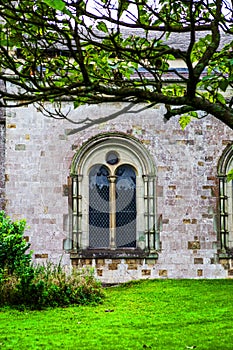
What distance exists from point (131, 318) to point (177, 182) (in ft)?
17.6

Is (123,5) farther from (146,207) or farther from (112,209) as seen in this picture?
(112,209)

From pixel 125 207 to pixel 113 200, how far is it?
1.04 feet

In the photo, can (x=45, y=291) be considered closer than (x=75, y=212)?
Yes

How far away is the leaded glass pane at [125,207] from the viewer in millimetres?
14008

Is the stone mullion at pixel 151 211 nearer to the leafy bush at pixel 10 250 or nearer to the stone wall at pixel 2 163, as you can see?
the stone wall at pixel 2 163

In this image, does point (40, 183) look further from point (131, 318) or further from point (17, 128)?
point (131, 318)

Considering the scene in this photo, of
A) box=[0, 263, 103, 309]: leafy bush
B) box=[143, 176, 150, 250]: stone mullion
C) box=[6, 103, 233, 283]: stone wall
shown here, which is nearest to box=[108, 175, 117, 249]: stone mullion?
box=[6, 103, 233, 283]: stone wall

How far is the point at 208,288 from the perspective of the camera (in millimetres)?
12289

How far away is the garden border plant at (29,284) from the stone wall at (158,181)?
227 cm

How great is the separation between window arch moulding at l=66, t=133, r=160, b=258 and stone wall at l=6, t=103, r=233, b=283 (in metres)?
0.17

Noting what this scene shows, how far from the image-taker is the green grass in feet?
23.9

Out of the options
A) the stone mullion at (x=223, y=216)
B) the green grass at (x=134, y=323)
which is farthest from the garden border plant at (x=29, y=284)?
the stone mullion at (x=223, y=216)

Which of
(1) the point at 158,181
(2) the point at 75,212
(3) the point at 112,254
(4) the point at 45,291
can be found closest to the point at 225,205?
(1) the point at 158,181

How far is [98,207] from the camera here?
1412 centimetres
